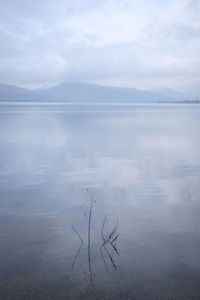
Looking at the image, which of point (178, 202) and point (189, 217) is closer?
point (189, 217)

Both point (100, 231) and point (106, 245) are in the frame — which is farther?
point (100, 231)

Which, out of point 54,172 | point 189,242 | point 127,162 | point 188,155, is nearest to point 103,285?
point 189,242

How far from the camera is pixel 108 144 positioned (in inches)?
1187

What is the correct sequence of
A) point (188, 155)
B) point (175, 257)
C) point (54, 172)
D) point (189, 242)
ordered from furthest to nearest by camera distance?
point (188, 155)
point (54, 172)
point (189, 242)
point (175, 257)

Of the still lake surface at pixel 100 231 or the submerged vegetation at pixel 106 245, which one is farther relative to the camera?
the submerged vegetation at pixel 106 245

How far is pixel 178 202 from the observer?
12.2 metres

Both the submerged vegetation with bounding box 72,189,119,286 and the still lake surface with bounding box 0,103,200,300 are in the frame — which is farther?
the submerged vegetation with bounding box 72,189,119,286

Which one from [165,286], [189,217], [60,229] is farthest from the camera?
[189,217]

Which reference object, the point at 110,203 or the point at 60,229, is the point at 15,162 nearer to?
the point at 110,203

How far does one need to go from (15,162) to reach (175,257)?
49.8ft

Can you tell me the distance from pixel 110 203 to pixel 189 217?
316cm

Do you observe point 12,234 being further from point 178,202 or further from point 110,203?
point 178,202

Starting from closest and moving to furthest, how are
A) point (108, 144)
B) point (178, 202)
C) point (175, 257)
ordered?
1. point (175, 257)
2. point (178, 202)
3. point (108, 144)

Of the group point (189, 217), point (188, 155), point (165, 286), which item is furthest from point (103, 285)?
point (188, 155)
